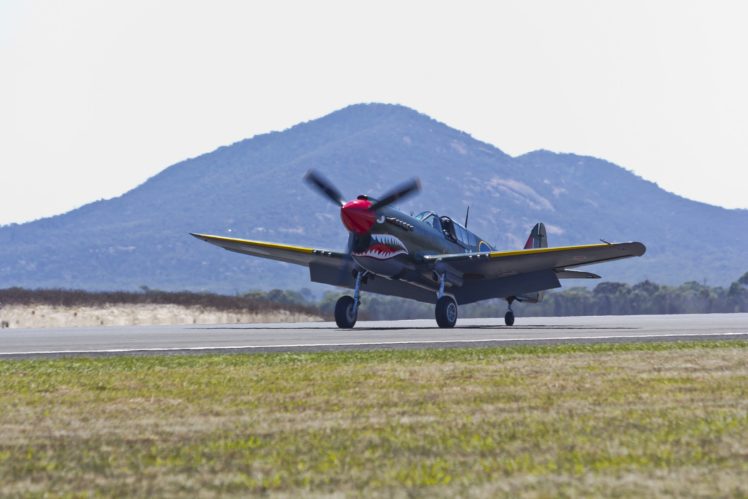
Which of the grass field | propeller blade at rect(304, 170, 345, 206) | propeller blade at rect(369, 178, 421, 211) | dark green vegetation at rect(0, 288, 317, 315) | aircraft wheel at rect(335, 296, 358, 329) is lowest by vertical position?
the grass field

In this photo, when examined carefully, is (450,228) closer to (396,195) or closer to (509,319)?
(396,195)

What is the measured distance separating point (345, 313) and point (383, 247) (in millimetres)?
2993

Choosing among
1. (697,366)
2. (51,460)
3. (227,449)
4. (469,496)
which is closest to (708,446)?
(469,496)

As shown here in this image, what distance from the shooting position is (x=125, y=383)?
13.5 metres

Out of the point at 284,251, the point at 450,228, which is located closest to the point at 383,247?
the point at 450,228

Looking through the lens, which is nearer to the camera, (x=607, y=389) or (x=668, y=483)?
(x=668, y=483)

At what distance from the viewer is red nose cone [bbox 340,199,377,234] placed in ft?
109

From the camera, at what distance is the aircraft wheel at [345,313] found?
35.3m

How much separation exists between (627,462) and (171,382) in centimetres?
733

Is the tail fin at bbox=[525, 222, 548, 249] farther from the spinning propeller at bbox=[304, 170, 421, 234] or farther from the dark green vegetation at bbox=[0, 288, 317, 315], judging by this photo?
the spinning propeller at bbox=[304, 170, 421, 234]

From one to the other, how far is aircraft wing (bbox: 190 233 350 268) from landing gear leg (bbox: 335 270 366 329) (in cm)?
77

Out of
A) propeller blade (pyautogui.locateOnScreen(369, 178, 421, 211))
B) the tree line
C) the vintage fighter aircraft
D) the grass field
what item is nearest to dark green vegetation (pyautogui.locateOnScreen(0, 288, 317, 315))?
the tree line

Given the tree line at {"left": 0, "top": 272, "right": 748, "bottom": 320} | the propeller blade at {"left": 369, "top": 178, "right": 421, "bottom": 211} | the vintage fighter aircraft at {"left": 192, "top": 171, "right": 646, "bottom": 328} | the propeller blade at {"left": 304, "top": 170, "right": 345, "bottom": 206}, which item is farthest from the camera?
the tree line at {"left": 0, "top": 272, "right": 748, "bottom": 320}

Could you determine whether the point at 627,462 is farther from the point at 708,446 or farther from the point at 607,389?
the point at 607,389
